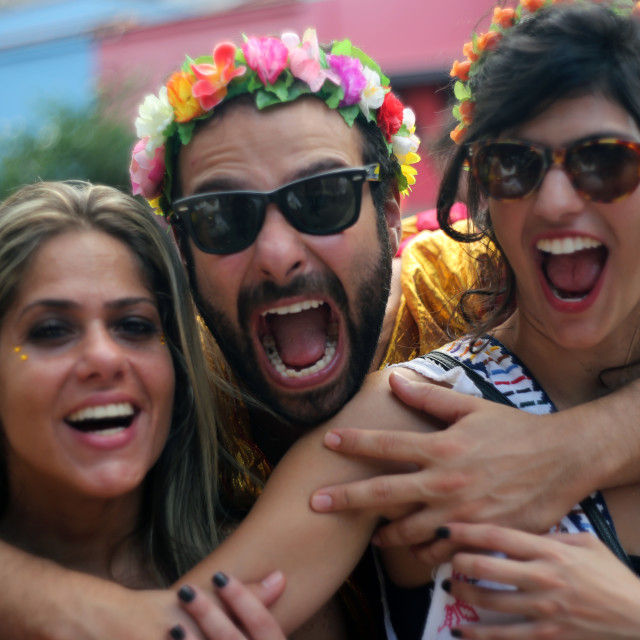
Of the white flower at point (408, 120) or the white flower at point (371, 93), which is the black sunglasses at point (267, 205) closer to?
the white flower at point (371, 93)

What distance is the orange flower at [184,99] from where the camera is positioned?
2.70m

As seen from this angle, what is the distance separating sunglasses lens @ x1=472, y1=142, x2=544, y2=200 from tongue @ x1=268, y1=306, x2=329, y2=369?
2.38ft

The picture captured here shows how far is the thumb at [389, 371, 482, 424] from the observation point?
2219 mm

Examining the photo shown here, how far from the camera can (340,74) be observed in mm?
2799

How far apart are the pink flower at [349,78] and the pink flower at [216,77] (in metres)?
0.33

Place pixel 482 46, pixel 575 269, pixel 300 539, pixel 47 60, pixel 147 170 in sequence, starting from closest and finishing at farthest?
1. pixel 300 539
2. pixel 575 269
3. pixel 482 46
4. pixel 147 170
5. pixel 47 60

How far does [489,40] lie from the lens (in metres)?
2.53

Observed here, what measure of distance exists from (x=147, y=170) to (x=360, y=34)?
1092cm

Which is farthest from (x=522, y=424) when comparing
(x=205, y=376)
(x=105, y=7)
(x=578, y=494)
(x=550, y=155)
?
(x=105, y=7)

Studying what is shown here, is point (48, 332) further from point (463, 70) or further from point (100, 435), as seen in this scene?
point (463, 70)

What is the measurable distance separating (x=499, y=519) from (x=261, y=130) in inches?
54.5

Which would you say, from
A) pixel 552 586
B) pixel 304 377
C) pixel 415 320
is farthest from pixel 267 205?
pixel 552 586

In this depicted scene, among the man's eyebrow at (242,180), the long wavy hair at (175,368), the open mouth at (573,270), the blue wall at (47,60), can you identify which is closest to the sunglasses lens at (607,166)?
the open mouth at (573,270)

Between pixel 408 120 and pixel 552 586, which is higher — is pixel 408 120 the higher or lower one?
the higher one
